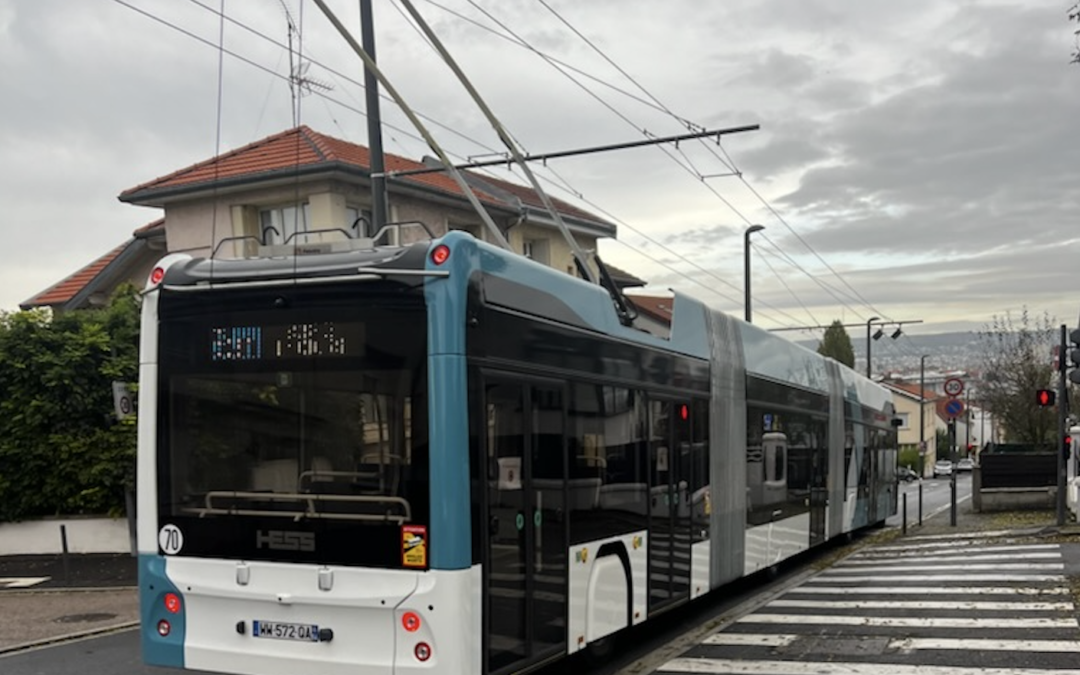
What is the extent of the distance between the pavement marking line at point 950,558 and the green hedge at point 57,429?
37.7 feet

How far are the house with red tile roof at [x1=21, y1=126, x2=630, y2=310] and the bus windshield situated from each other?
14.5 meters

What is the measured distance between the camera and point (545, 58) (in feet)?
40.1

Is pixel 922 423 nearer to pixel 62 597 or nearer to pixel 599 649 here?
pixel 62 597

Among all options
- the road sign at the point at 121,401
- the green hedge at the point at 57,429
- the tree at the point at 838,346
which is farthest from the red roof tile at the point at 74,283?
the tree at the point at 838,346

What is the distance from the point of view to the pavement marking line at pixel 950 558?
50.7 ft

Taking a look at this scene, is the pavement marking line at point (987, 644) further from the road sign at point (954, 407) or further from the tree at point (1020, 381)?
the tree at point (1020, 381)

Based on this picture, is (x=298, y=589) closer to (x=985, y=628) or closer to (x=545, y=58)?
(x=985, y=628)

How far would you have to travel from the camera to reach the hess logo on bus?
6363 millimetres

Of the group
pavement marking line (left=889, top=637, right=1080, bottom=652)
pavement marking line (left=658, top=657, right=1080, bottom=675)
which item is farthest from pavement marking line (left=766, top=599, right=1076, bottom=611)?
pavement marking line (left=658, top=657, right=1080, bottom=675)

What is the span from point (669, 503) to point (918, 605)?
360 cm

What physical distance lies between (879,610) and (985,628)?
139 cm

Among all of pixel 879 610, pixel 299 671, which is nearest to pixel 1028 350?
pixel 879 610

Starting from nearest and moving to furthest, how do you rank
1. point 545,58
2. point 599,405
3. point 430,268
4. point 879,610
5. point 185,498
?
point 430,268 < point 185,498 < point 599,405 < point 879,610 < point 545,58

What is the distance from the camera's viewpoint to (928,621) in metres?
10.3
